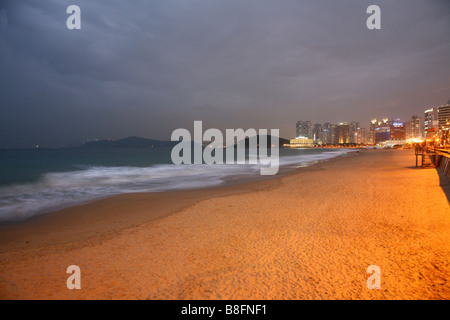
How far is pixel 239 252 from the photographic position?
4.89 meters

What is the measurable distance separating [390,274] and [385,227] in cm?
263

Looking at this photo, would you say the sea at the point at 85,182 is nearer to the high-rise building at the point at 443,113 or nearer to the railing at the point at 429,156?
the railing at the point at 429,156

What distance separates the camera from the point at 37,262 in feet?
15.2

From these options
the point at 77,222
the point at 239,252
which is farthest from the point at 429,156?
the point at 77,222

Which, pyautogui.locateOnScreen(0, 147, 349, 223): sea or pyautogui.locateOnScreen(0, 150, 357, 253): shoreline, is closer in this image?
pyautogui.locateOnScreen(0, 150, 357, 253): shoreline

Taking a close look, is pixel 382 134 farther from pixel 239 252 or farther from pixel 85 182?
pixel 239 252

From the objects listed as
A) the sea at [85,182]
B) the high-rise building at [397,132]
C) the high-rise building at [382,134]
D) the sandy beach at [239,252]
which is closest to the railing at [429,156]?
the sea at [85,182]

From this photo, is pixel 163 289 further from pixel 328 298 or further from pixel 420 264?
pixel 420 264

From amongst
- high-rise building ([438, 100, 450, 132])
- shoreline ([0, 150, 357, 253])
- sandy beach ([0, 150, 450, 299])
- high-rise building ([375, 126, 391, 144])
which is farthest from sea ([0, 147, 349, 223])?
high-rise building ([375, 126, 391, 144])

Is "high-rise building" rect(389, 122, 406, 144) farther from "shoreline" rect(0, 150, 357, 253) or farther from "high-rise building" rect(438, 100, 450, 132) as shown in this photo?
"shoreline" rect(0, 150, 357, 253)

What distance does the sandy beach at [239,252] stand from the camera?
145 inches

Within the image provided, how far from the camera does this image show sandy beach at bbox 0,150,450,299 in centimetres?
369
